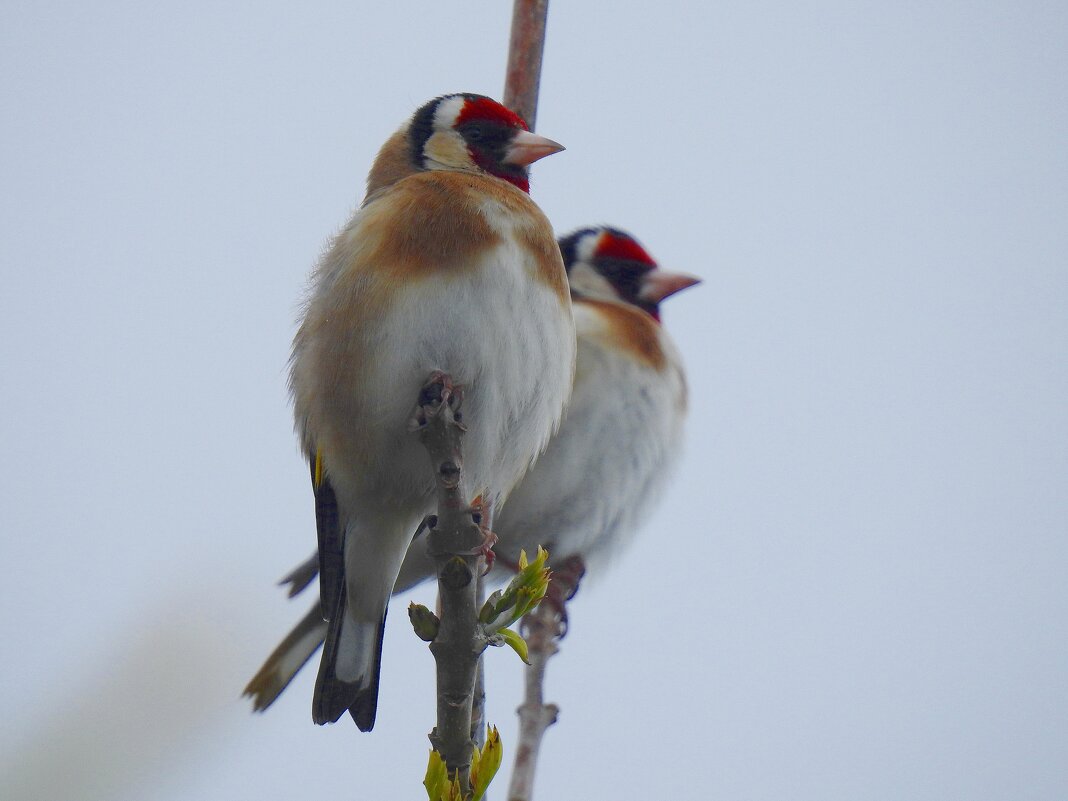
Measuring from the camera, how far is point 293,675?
Answer: 4090 mm

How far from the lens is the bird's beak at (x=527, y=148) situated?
3865 millimetres

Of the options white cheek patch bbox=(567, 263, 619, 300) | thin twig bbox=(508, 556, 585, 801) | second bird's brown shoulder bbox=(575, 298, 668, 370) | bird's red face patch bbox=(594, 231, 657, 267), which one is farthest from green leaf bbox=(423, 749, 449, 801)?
bird's red face patch bbox=(594, 231, 657, 267)

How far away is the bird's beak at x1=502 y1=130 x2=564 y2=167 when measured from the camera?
3.87 meters

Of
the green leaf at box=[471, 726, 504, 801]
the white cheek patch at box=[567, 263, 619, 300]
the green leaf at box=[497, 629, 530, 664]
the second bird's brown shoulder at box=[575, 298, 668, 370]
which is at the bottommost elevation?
the green leaf at box=[471, 726, 504, 801]

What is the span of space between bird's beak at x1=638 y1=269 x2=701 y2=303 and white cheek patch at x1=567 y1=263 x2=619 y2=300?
144 mm

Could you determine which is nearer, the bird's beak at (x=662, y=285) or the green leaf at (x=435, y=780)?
the green leaf at (x=435, y=780)

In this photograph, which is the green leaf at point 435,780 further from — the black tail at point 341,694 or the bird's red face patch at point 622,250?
the bird's red face patch at point 622,250

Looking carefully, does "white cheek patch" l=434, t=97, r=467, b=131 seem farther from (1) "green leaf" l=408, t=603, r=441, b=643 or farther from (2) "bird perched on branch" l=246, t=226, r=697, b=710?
(1) "green leaf" l=408, t=603, r=441, b=643

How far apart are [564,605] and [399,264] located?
7.20 feet

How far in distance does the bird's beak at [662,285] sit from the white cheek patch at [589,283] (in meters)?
0.14

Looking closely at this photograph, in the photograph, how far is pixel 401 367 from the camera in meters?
3.08

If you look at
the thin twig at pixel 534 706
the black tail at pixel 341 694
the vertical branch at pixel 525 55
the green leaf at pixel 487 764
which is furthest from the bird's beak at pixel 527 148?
the green leaf at pixel 487 764

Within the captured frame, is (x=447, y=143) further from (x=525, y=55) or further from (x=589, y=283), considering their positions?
(x=589, y=283)

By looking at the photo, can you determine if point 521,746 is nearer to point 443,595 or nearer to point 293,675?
point 443,595
